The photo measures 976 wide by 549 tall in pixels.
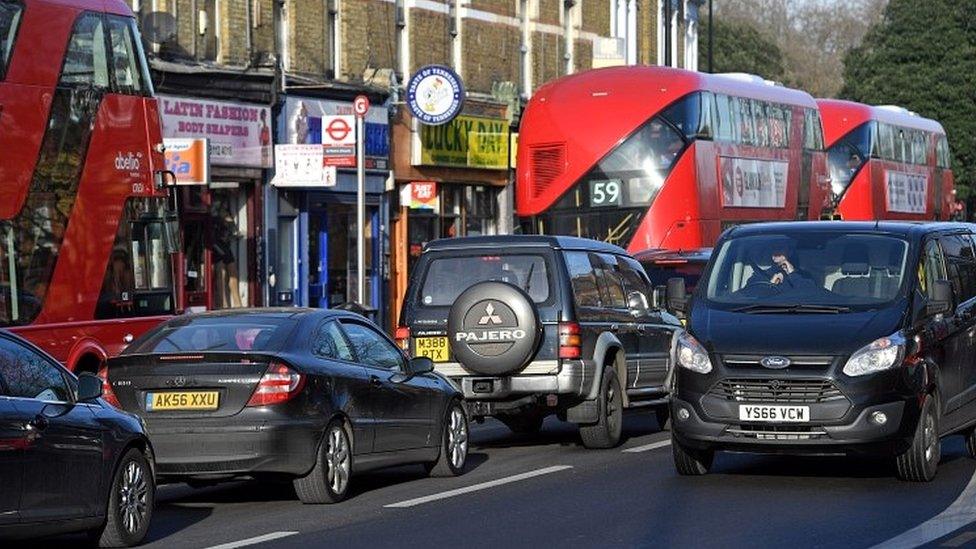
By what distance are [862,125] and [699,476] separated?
3353cm

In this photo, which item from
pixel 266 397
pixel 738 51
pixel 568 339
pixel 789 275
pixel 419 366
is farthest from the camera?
pixel 738 51

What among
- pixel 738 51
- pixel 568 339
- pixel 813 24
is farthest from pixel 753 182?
pixel 813 24

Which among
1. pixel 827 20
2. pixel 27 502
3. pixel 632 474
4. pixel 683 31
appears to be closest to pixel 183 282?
pixel 632 474

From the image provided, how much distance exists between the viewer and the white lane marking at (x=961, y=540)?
11727 millimetres

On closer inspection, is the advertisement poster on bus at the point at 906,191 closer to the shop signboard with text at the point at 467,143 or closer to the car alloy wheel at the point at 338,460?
the shop signboard with text at the point at 467,143

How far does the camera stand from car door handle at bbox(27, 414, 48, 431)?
36.9 ft

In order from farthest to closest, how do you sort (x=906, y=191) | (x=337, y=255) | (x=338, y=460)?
(x=906, y=191)
(x=337, y=255)
(x=338, y=460)

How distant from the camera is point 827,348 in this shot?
14.7 m

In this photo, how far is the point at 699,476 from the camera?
1584 cm

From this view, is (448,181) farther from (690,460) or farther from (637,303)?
(690,460)

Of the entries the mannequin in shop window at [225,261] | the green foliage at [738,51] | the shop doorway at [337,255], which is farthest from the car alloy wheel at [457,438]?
the green foliage at [738,51]

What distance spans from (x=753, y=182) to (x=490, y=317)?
19.6 meters

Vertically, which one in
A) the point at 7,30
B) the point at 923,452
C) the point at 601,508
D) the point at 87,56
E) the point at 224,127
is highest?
the point at 7,30

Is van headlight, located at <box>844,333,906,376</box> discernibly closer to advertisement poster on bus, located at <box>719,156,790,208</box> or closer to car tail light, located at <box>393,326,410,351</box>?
car tail light, located at <box>393,326,410,351</box>
